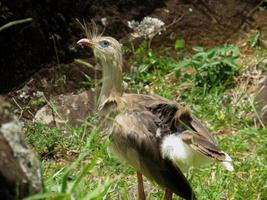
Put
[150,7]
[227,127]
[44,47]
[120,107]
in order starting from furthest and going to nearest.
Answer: [150,7] < [44,47] < [227,127] < [120,107]

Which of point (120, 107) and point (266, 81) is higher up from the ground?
point (120, 107)

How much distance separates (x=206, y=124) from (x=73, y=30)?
1567 mm

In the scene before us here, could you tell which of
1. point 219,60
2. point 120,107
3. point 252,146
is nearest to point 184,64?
point 219,60

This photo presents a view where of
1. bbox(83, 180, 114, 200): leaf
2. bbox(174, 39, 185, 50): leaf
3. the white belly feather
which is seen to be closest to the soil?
bbox(174, 39, 185, 50): leaf

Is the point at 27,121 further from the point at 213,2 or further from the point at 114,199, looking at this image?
the point at 213,2

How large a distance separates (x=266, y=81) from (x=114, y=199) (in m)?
2.41

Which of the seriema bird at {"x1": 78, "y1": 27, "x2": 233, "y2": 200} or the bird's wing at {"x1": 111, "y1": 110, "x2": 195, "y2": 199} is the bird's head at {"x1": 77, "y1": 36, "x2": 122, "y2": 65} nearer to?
the seriema bird at {"x1": 78, "y1": 27, "x2": 233, "y2": 200}

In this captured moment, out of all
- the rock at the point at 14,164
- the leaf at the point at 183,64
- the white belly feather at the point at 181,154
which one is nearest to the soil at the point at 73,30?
the leaf at the point at 183,64

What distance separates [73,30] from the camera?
7.25 metres

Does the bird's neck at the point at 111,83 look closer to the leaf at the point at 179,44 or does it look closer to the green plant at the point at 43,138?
the green plant at the point at 43,138

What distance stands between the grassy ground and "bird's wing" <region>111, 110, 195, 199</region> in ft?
0.53

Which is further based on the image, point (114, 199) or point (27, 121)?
point (27, 121)

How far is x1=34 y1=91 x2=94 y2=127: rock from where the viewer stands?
6.53m

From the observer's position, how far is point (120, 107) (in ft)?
17.0
